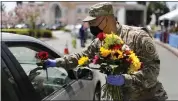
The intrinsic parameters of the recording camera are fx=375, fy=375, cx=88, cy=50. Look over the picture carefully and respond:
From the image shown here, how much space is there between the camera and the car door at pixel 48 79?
349cm

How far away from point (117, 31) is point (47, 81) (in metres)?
1.24

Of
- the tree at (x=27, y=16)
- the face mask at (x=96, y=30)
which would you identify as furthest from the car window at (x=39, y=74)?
the tree at (x=27, y=16)

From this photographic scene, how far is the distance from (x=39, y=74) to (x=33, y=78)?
233 millimetres

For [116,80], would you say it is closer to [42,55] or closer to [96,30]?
[96,30]

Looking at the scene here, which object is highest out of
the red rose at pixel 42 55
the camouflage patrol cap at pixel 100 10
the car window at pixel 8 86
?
the camouflage patrol cap at pixel 100 10

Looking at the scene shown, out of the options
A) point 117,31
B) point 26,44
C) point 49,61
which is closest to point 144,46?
point 117,31

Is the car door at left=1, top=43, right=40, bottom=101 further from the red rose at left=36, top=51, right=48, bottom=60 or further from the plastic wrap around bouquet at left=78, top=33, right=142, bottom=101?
the plastic wrap around bouquet at left=78, top=33, right=142, bottom=101

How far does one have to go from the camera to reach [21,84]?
2969 millimetres

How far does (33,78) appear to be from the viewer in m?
3.55

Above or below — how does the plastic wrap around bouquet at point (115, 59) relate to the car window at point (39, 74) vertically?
above

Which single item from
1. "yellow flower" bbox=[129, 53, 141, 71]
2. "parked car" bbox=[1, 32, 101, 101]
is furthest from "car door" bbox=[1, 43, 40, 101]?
"yellow flower" bbox=[129, 53, 141, 71]

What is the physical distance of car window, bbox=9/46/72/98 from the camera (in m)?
3.52

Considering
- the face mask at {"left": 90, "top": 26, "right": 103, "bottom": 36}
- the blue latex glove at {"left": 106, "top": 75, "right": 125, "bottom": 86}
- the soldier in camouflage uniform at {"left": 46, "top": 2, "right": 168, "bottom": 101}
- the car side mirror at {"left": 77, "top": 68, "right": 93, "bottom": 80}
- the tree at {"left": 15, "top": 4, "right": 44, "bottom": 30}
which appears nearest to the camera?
the blue latex glove at {"left": 106, "top": 75, "right": 125, "bottom": 86}

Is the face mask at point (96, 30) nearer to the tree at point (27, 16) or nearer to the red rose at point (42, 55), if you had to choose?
the red rose at point (42, 55)
